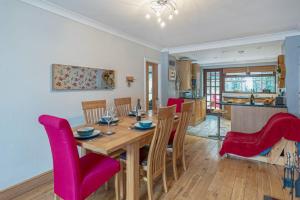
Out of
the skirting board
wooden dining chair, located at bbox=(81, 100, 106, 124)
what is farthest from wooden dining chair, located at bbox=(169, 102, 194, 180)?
the skirting board

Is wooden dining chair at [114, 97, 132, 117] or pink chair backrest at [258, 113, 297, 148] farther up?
wooden dining chair at [114, 97, 132, 117]

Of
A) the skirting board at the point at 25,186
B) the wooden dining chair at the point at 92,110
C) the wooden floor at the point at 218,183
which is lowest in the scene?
the wooden floor at the point at 218,183

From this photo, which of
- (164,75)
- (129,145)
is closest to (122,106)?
(129,145)

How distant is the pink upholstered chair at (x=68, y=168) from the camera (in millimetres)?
1362

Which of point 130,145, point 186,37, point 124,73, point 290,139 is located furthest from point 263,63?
point 130,145

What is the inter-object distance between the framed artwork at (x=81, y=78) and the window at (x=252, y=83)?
6.11 meters

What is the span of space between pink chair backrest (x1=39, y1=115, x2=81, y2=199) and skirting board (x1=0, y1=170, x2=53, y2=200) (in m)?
1.14

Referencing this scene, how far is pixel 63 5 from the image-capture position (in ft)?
8.24

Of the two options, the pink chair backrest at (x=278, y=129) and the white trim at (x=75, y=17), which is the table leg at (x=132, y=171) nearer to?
the pink chair backrest at (x=278, y=129)

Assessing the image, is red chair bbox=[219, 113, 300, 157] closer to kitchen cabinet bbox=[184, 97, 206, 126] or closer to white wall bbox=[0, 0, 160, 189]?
kitchen cabinet bbox=[184, 97, 206, 126]

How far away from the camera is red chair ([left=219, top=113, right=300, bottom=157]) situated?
2.50 metres

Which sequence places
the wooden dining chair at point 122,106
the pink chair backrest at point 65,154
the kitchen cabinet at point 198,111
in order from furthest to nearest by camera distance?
1. the kitchen cabinet at point 198,111
2. the wooden dining chair at point 122,106
3. the pink chair backrest at point 65,154

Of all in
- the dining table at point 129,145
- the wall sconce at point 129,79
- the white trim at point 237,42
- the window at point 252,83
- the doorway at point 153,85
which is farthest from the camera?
the window at point 252,83

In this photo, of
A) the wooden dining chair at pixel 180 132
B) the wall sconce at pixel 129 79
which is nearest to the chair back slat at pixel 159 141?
the wooden dining chair at pixel 180 132
